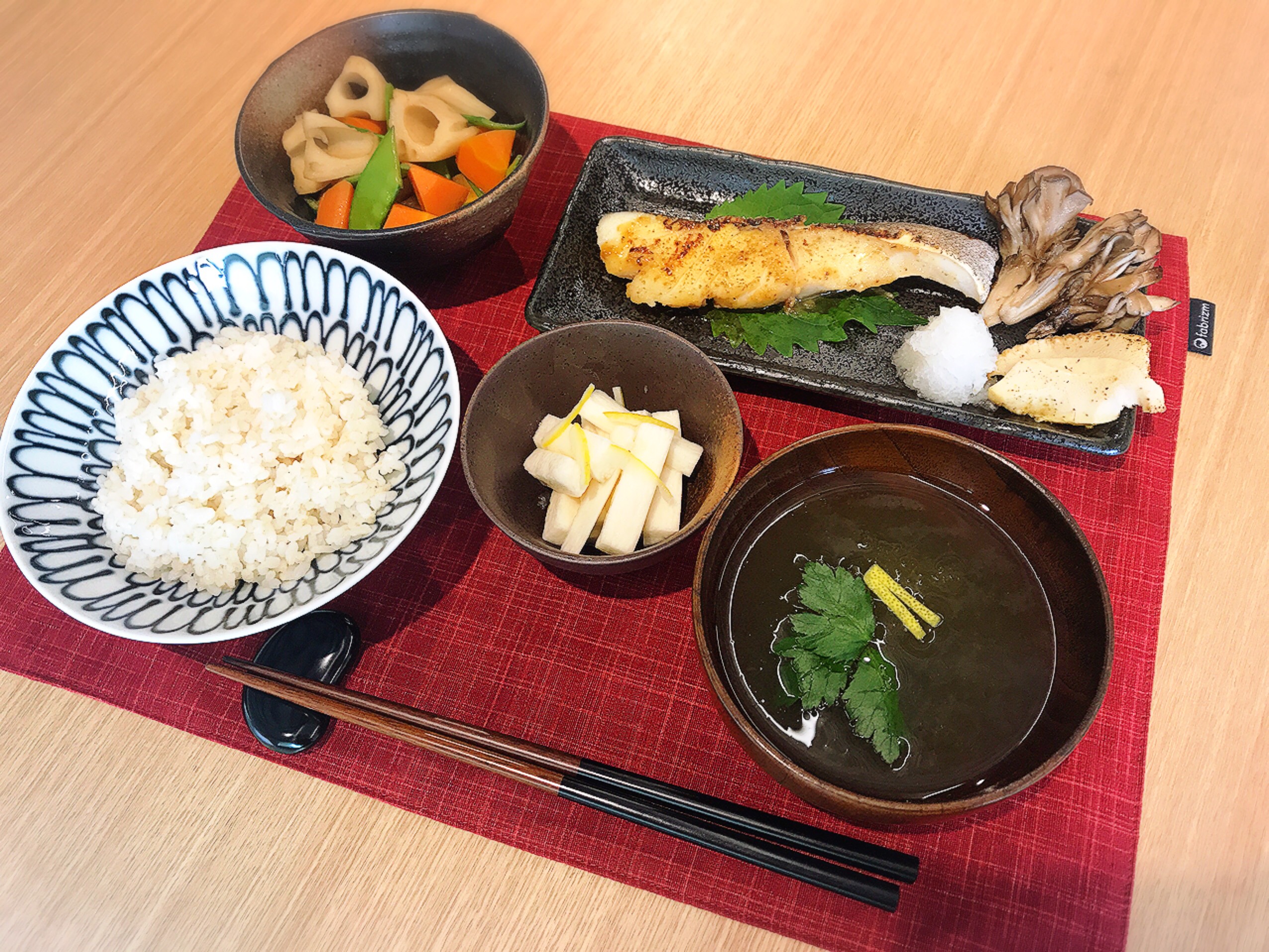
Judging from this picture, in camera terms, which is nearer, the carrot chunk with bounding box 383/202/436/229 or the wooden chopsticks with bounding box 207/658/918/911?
the wooden chopsticks with bounding box 207/658/918/911

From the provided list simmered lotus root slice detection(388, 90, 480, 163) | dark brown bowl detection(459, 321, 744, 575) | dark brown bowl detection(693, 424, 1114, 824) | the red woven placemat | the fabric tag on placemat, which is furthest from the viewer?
simmered lotus root slice detection(388, 90, 480, 163)

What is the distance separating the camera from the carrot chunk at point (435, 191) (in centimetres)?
179

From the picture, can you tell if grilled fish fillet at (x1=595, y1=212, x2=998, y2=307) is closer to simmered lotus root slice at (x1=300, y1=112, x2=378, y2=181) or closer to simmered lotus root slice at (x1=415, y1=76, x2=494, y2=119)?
simmered lotus root slice at (x1=415, y1=76, x2=494, y2=119)

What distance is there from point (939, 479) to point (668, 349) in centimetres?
55

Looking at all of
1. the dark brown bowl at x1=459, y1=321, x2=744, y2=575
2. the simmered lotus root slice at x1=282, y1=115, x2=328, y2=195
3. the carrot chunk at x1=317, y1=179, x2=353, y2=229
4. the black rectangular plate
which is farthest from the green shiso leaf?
the simmered lotus root slice at x1=282, y1=115, x2=328, y2=195

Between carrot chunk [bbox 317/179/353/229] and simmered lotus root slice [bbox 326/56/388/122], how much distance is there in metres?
0.22

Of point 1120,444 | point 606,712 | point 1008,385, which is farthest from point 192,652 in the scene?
point 1120,444

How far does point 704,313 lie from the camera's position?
1778mm

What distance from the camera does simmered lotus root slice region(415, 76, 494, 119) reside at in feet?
6.23

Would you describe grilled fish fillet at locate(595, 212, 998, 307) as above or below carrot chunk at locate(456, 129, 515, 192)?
below

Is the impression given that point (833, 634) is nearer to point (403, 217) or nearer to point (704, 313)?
point (704, 313)

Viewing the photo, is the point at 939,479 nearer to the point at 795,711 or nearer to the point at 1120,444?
the point at 1120,444

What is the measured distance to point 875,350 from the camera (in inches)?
67.1

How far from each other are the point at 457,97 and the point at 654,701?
4.97 feet
